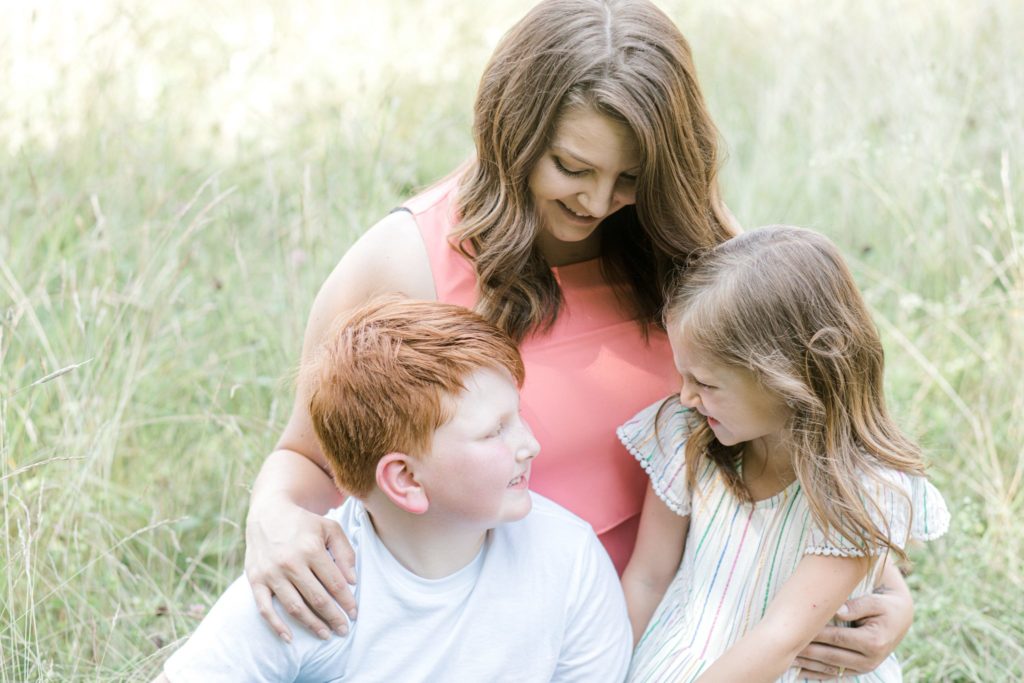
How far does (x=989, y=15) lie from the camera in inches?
175

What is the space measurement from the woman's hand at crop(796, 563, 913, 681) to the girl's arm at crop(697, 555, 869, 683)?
0.09 metres

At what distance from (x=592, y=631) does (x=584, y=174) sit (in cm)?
78

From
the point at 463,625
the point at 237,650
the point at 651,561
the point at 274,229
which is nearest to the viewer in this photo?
the point at 237,650

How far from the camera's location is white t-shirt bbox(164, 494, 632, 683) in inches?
69.0

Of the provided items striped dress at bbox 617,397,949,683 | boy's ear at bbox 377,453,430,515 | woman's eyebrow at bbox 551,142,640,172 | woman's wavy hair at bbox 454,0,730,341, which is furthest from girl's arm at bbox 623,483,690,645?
woman's eyebrow at bbox 551,142,640,172

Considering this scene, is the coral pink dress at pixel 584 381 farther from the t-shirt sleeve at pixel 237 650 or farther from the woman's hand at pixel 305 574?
the t-shirt sleeve at pixel 237 650

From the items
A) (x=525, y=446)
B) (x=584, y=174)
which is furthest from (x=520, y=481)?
(x=584, y=174)

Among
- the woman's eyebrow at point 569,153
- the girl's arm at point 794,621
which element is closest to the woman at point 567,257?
the woman's eyebrow at point 569,153

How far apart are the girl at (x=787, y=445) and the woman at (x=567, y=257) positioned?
141mm

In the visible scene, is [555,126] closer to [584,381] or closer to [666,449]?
[584,381]

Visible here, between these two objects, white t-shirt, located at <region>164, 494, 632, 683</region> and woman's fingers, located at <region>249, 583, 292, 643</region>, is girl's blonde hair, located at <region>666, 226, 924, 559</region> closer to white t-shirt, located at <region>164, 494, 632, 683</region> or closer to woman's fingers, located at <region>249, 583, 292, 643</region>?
white t-shirt, located at <region>164, 494, 632, 683</region>

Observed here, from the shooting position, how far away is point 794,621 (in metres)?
1.80

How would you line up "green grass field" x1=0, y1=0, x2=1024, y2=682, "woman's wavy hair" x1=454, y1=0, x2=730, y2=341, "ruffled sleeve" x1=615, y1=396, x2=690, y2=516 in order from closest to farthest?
"woman's wavy hair" x1=454, y1=0, x2=730, y2=341 < "ruffled sleeve" x1=615, y1=396, x2=690, y2=516 < "green grass field" x1=0, y1=0, x2=1024, y2=682

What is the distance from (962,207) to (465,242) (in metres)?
2.15
